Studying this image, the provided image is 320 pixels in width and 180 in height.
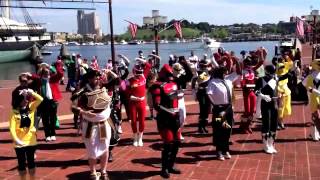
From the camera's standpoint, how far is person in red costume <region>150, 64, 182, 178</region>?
7160 millimetres

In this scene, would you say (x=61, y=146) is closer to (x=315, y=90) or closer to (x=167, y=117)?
(x=167, y=117)

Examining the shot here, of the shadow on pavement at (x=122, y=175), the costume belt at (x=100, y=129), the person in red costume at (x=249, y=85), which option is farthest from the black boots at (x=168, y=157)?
the person in red costume at (x=249, y=85)

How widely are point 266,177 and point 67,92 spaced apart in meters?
14.4

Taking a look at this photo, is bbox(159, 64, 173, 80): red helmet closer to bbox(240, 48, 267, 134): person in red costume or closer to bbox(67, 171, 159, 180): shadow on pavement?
bbox(67, 171, 159, 180): shadow on pavement

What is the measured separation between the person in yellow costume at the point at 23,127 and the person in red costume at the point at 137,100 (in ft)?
8.52

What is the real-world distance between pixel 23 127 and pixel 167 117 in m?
2.12

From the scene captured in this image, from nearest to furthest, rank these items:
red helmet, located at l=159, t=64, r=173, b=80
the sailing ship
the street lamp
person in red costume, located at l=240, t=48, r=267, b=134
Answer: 1. red helmet, located at l=159, t=64, r=173, b=80
2. person in red costume, located at l=240, t=48, r=267, b=134
3. the street lamp
4. the sailing ship

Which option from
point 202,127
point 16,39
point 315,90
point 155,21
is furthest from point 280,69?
point 16,39

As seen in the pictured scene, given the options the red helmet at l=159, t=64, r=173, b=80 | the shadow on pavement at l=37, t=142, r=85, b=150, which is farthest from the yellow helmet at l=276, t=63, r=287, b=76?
the shadow on pavement at l=37, t=142, r=85, b=150

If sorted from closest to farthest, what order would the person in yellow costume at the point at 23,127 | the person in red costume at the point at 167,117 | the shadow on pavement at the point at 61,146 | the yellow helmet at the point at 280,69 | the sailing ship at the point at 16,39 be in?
the person in yellow costume at the point at 23,127 < the person in red costume at the point at 167,117 < the shadow on pavement at the point at 61,146 < the yellow helmet at the point at 280,69 < the sailing ship at the point at 16,39

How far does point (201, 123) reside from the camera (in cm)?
1062

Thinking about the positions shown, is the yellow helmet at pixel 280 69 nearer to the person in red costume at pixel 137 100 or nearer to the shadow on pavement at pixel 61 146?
the person in red costume at pixel 137 100

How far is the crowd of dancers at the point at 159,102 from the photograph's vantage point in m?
6.74

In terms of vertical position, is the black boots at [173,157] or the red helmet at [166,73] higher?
the red helmet at [166,73]
